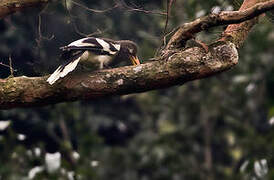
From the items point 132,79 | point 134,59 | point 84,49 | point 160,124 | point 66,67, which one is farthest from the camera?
point 160,124

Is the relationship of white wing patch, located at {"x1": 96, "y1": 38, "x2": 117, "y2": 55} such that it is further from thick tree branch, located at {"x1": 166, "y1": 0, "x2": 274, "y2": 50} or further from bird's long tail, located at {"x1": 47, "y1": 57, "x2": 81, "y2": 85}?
thick tree branch, located at {"x1": 166, "y1": 0, "x2": 274, "y2": 50}

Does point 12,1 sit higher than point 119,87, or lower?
higher

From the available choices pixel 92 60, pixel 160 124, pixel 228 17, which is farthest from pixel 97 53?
pixel 160 124

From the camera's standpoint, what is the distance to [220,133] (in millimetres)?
6336

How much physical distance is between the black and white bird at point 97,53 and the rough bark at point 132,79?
185 millimetres

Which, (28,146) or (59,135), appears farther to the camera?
(59,135)

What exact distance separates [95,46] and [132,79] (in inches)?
23.2

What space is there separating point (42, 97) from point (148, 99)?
157 inches

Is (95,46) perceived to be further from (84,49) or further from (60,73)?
(60,73)

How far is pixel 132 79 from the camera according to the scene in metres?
2.25

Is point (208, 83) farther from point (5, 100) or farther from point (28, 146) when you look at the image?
point (5, 100)

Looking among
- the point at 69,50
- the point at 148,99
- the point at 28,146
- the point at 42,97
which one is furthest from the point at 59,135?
the point at 42,97

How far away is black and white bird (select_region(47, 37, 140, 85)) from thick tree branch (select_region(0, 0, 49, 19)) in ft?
0.86

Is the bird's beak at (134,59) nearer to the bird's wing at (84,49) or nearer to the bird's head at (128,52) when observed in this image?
the bird's head at (128,52)
